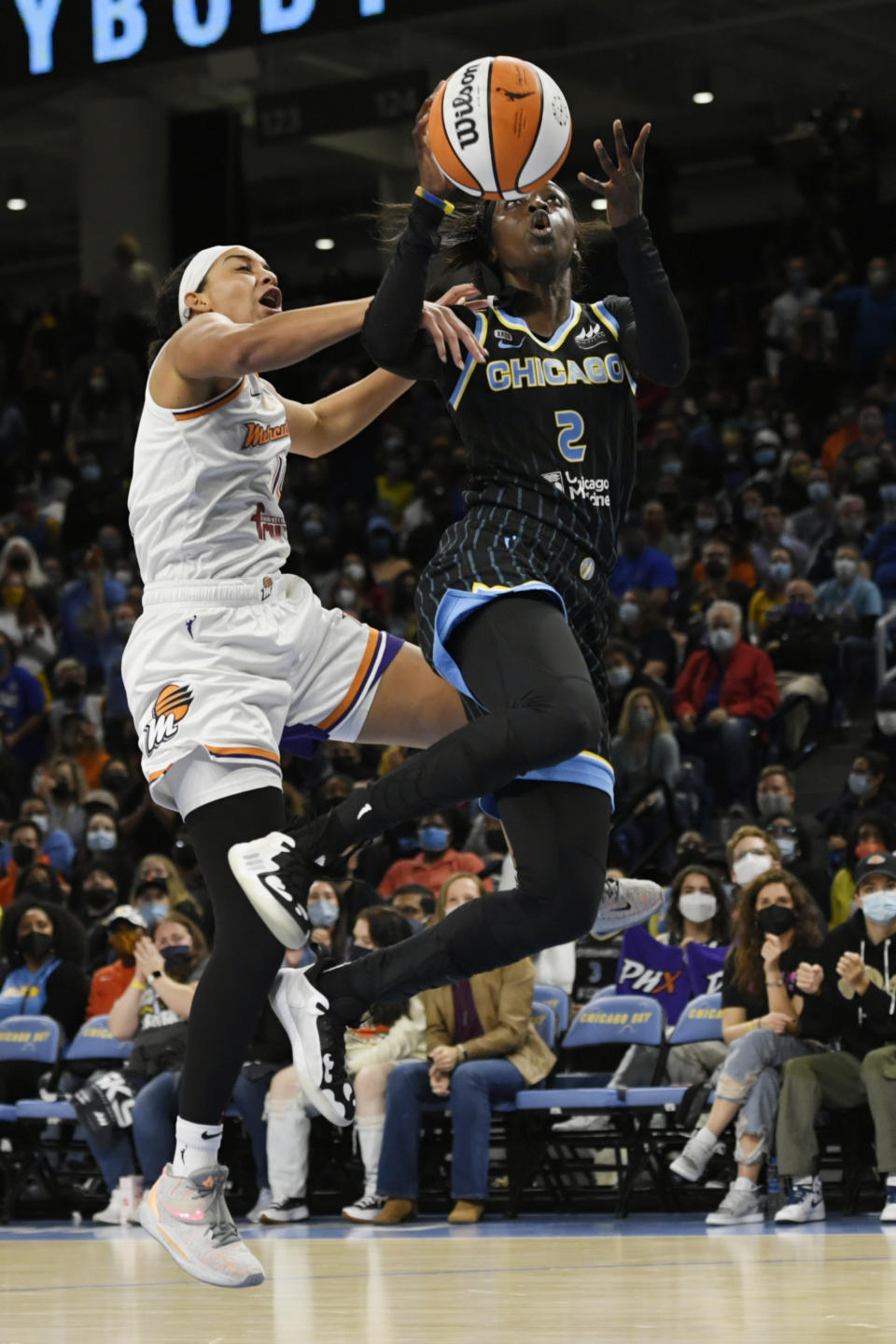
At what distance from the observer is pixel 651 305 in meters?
4.78

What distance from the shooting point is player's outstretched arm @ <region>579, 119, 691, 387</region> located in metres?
4.77

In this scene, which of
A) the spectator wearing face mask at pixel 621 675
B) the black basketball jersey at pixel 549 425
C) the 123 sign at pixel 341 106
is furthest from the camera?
the 123 sign at pixel 341 106

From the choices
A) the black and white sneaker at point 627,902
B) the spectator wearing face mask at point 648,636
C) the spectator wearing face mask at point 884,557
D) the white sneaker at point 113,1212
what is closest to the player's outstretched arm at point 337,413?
the black and white sneaker at point 627,902

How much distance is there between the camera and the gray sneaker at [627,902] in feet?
17.6

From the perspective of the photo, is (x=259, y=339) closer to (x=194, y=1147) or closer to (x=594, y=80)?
(x=194, y=1147)

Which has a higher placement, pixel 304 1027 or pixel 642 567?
pixel 642 567

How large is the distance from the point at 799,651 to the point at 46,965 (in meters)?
5.82

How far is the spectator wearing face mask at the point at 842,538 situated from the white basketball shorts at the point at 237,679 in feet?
34.0

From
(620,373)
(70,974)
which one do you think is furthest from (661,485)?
(620,373)

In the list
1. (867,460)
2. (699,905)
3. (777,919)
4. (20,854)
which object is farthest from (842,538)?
(20,854)

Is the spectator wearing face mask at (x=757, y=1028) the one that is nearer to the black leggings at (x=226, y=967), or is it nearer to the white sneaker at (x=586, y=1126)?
the white sneaker at (x=586, y=1126)

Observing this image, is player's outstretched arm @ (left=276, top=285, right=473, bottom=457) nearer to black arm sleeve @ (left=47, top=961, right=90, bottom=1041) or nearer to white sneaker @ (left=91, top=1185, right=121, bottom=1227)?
white sneaker @ (left=91, top=1185, right=121, bottom=1227)

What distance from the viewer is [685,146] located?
24.3 meters

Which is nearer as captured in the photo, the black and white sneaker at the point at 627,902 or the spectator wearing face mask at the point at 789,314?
the black and white sneaker at the point at 627,902
